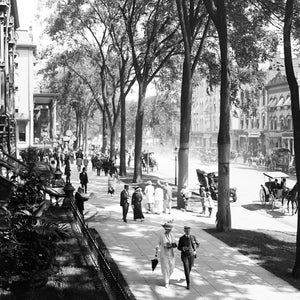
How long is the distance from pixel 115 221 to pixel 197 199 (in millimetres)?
8950

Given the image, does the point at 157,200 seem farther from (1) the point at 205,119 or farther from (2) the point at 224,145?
(1) the point at 205,119

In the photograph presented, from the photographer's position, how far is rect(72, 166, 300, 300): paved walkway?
10.8 meters

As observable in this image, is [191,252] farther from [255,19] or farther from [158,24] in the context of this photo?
[158,24]

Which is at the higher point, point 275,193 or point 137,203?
point 137,203

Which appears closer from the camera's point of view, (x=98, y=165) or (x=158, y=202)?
(x=158, y=202)

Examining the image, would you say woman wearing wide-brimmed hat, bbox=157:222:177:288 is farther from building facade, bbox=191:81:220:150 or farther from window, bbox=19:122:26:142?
building facade, bbox=191:81:220:150

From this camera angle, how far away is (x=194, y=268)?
1267 centimetres

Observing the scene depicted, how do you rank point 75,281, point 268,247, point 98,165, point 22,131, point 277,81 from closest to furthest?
1. point 75,281
2. point 268,247
3. point 98,165
4. point 22,131
5. point 277,81

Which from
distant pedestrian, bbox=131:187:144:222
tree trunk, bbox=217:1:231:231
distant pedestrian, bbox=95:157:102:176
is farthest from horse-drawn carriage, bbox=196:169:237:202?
distant pedestrian, bbox=95:157:102:176

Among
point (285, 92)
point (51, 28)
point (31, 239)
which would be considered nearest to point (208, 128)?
point (285, 92)

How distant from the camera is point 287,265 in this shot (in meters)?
13.3

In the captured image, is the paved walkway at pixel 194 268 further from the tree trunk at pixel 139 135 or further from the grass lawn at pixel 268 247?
the tree trunk at pixel 139 135

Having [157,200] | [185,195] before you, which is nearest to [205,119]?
[185,195]

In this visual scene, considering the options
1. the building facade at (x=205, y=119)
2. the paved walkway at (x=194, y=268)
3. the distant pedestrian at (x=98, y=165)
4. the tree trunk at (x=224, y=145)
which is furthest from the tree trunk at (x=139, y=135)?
the building facade at (x=205, y=119)
